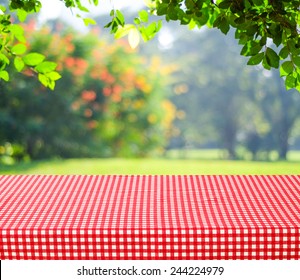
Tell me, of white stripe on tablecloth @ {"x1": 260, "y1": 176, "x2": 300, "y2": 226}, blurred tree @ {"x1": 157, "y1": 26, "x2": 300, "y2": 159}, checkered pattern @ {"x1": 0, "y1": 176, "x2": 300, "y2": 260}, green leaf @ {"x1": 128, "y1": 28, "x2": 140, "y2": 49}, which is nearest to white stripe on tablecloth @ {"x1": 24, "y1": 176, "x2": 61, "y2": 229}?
checkered pattern @ {"x1": 0, "y1": 176, "x2": 300, "y2": 260}

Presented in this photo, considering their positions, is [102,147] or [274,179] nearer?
[274,179]

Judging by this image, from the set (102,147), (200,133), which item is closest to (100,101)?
(102,147)

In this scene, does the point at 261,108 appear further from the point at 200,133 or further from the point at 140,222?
the point at 140,222

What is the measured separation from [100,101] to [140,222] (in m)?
8.65

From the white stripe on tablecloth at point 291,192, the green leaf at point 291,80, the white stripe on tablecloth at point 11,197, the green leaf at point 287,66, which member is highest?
the green leaf at point 287,66

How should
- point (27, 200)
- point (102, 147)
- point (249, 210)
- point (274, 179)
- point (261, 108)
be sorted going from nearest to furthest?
1. point (249, 210)
2. point (27, 200)
3. point (274, 179)
4. point (102, 147)
5. point (261, 108)

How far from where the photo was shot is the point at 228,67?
61.2 feet

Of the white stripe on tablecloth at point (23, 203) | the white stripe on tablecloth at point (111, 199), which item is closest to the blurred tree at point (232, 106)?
the white stripe on tablecloth at point (111, 199)

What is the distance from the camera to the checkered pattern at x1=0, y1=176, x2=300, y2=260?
1.92 m

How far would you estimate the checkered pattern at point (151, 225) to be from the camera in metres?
1.92

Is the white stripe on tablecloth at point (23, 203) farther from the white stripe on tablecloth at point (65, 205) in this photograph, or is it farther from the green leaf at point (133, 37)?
the green leaf at point (133, 37)

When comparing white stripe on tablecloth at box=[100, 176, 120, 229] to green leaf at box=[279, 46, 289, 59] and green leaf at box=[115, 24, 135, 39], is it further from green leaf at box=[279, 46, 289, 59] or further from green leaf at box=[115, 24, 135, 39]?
green leaf at box=[279, 46, 289, 59]

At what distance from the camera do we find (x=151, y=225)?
1.96 meters
